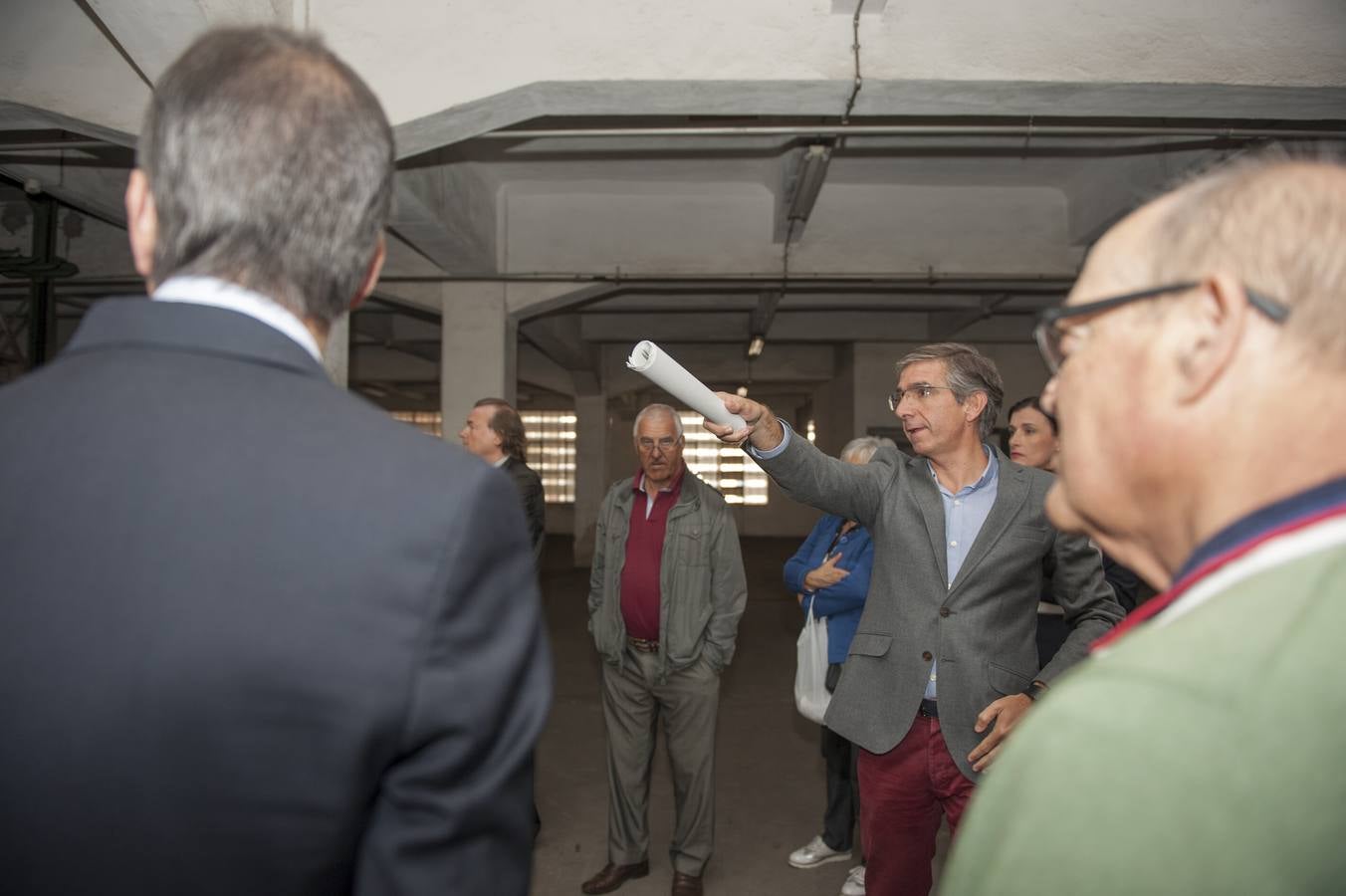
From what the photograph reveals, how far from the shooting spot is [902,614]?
7.48ft

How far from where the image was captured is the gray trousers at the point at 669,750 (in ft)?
11.2

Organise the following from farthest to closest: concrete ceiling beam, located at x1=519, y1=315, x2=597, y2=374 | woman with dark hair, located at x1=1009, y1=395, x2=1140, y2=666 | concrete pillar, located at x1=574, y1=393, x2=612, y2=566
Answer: concrete pillar, located at x1=574, y1=393, x2=612, y2=566, concrete ceiling beam, located at x1=519, y1=315, x2=597, y2=374, woman with dark hair, located at x1=1009, y1=395, x2=1140, y2=666

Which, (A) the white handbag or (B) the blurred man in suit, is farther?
(A) the white handbag

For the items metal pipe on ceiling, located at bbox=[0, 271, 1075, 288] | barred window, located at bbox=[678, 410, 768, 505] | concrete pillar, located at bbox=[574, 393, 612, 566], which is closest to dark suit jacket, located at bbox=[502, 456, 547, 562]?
metal pipe on ceiling, located at bbox=[0, 271, 1075, 288]

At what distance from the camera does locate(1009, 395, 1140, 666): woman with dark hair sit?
9.84ft

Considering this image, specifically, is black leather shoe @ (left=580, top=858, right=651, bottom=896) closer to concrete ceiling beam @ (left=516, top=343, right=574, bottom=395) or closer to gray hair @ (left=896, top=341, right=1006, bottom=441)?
gray hair @ (left=896, top=341, right=1006, bottom=441)

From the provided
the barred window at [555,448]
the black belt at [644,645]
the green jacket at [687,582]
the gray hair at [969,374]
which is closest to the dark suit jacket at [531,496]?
the green jacket at [687,582]

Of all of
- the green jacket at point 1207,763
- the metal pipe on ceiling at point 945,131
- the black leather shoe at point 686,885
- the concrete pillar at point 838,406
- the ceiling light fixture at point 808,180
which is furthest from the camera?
the concrete pillar at point 838,406

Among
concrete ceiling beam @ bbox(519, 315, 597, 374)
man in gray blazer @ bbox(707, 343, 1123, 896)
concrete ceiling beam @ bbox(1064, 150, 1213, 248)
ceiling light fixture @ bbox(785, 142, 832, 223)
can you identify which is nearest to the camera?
man in gray blazer @ bbox(707, 343, 1123, 896)

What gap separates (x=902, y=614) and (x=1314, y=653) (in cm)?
180

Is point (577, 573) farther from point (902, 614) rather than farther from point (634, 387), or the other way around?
point (902, 614)

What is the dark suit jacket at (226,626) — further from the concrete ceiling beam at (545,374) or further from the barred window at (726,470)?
the barred window at (726,470)

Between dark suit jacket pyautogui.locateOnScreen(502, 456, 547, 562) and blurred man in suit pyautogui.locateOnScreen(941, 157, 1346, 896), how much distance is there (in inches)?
127

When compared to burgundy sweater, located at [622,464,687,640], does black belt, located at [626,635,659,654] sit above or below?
below
